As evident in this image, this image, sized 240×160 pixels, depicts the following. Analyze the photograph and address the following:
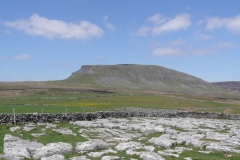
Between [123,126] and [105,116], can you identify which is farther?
[105,116]

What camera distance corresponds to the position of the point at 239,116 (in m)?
70.1

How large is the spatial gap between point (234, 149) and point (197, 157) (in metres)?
5.04

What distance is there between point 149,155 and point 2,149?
1195 centimetres

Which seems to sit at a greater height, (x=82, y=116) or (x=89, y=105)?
(x=82, y=116)

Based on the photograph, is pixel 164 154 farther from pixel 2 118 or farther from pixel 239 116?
pixel 239 116

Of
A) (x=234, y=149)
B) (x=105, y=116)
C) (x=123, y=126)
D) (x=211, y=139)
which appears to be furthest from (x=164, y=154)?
(x=105, y=116)

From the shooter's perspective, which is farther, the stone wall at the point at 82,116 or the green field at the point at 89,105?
the green field at the point at 89,105

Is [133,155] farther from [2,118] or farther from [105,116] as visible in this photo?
[105,116]

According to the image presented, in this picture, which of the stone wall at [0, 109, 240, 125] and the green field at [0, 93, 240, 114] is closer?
the stone wall at [0, 109, 240, 125]

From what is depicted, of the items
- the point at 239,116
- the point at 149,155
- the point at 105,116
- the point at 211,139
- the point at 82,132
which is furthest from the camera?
the point at 239,116

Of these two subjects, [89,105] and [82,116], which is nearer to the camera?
[82,116]

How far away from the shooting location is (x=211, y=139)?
101 feet

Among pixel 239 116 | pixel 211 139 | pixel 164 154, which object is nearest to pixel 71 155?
pixel 164 154

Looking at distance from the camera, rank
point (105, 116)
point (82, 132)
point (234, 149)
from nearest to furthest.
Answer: point (234, 149) → point (82, 132) → point (105, 116)
